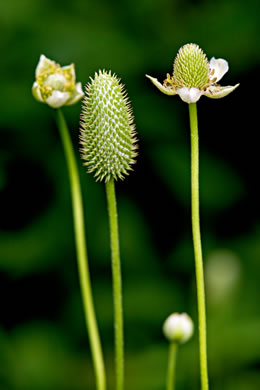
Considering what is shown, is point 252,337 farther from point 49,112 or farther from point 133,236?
point 49,112

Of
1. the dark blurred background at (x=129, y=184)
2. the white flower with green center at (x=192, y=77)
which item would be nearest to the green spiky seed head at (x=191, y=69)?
the white flower with green center at (x=192, y=77)

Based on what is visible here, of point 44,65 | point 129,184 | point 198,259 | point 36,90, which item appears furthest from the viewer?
point 129,184

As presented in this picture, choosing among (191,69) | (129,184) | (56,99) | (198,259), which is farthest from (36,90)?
(129,184)

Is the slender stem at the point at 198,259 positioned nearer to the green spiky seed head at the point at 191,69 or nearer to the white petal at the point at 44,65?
the green spiky seed head at the point at 191,69

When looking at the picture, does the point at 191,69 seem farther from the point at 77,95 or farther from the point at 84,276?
the point at 84,276

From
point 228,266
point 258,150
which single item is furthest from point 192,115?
point 258,150

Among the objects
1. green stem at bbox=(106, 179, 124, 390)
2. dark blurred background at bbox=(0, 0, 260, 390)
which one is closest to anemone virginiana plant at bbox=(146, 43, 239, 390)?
green stem at bbox=(106, 179, 124, 390)

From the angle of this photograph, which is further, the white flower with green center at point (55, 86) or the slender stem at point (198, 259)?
the white flower with green center at point (55, 86)
